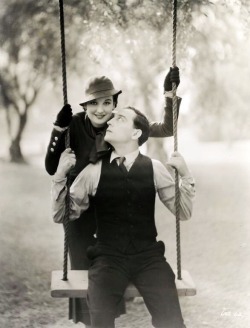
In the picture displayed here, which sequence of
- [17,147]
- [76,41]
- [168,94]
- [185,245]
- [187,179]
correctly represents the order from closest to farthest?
[187,179], [168,94], [76,41], [17,147], [185,245]

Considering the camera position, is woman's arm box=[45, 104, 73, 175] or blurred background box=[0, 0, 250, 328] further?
blurred background box=[0, 0, 250, 328]

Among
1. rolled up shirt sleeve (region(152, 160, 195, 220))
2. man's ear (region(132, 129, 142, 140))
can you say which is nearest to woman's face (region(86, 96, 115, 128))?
man's ear (region(132, 129, 142, 140))

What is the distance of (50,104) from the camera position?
2109mm

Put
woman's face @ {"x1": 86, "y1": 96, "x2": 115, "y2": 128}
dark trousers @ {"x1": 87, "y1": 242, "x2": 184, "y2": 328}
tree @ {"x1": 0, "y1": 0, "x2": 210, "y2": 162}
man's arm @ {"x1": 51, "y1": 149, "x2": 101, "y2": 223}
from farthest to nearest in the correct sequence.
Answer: tree @ {"x1": 0, "y1": 0, "x2": 210, "y2": 162}, woman's face @ {"x1": 86, "y1": 96, "x2": 115, "y2": 128}, man's arm @ {"x1": 51, "y1": 149, "x2": 101, "y2": 223}, dark trousers @ {"x1": 87, "y1": 242, "x2": 184, "y2": 328}

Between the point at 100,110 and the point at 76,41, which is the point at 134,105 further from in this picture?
the point at 100,110

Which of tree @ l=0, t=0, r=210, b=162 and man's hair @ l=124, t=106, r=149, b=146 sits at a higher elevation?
tree @ l=0, t=0, r=210, b=162

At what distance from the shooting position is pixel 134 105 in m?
2.06

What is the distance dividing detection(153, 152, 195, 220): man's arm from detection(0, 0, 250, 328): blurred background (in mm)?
357

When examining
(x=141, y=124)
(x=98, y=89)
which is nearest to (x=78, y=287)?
(x=141, y=124)

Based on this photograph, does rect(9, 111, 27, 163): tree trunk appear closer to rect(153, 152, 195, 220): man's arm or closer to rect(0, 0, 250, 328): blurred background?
rect(0, 0, 250, 328): blurred background

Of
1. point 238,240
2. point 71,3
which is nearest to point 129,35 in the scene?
point 71,3

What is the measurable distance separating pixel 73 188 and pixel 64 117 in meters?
0.23

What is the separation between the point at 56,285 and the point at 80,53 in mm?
1071

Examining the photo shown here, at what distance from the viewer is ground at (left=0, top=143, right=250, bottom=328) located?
6.91ft
